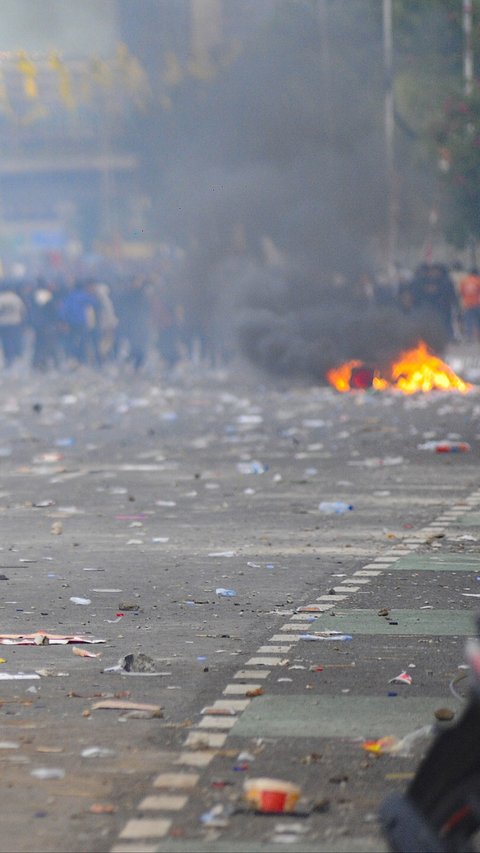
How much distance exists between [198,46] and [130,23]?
35.2ft

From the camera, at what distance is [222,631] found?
8.23 m

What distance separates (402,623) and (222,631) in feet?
2.68

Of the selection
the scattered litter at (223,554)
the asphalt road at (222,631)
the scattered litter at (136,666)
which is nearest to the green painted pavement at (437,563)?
the asphalt road at (222,631)

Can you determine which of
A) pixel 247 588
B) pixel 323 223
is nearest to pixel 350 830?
pixel 247 588

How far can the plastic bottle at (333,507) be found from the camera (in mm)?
13094

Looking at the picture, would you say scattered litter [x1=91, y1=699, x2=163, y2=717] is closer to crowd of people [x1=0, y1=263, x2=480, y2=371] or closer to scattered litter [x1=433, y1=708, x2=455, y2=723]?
scattered litter [x1=433, y1=708, x2=455, y2=723]

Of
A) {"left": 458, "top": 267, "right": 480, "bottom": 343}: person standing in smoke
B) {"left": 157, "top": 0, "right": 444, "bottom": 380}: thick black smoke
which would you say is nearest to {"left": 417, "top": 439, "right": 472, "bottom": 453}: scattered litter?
{"left": 458, "top": 267, "right": 480, "bottom": 343}: person standing in smoke

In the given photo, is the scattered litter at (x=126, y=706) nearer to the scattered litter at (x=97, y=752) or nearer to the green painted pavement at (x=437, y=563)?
the scattered litter at (x=97, y=752)

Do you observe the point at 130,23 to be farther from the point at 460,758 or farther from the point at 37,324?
the point at 460,758

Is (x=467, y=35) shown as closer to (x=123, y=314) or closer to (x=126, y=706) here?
(x=123, y=314)

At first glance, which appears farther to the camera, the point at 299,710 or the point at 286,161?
the point at 286,161

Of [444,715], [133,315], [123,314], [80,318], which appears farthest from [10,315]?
[444,715]

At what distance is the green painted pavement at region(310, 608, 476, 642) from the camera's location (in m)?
8.18

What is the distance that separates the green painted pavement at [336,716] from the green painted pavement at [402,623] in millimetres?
1334
